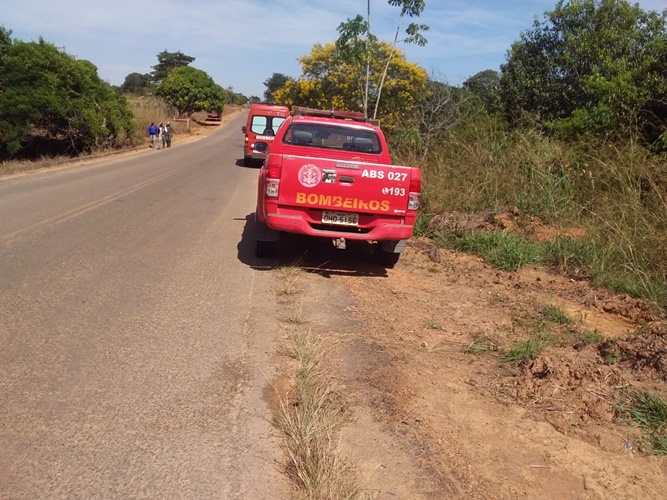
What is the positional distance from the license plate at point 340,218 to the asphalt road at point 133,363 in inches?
37.9

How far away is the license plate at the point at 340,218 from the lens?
22.6 ft

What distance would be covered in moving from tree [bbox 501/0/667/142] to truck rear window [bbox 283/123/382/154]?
521 centimetres

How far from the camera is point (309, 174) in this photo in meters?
6.70

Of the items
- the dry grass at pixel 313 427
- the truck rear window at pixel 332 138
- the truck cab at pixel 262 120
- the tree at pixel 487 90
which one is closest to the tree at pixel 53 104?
the truck cab at pixel 262 120

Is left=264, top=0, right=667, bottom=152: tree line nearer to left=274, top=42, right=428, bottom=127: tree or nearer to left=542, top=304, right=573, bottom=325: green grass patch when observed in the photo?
left=274, top=42, right=428, bottom=127: tree

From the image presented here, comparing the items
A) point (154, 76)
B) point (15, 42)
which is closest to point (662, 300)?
point (15, 42)

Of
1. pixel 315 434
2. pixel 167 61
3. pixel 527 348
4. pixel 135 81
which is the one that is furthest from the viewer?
pixel 135 81

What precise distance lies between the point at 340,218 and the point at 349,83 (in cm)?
1921

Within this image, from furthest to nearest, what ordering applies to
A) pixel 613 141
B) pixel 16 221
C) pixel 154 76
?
pixel 154 76 < pixel 613 141 < pixel 16 221

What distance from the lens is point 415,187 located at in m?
6.83

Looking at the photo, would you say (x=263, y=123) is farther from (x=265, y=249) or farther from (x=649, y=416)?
(x=649, y=416)

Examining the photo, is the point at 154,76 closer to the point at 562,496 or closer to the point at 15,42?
the point at 15,42

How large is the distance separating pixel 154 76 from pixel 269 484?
308 feet

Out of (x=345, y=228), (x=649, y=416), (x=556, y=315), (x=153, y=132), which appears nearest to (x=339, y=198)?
(x=345, y=228)
